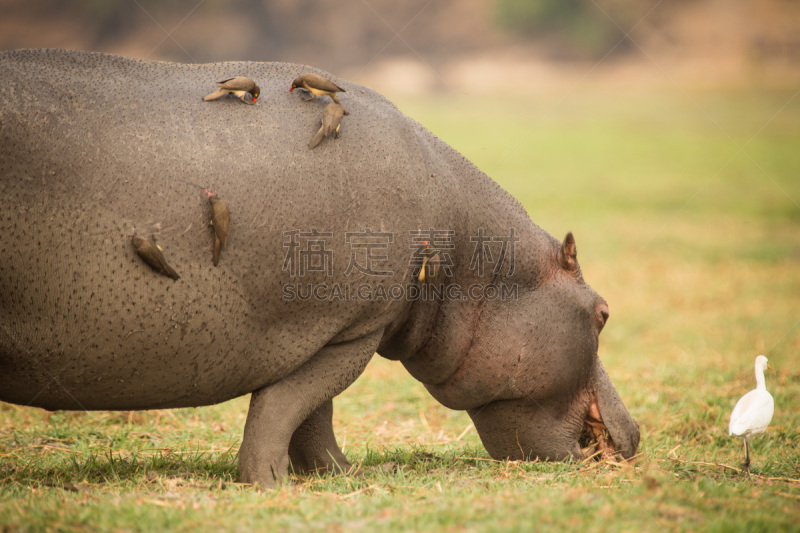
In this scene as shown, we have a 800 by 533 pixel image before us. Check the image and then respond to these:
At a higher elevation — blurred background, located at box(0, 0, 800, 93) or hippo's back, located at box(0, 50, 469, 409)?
blurred background, located at box(0, 0, 800, 93)

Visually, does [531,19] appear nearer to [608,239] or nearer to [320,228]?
[608,239]

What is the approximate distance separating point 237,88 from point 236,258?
2.92 ft

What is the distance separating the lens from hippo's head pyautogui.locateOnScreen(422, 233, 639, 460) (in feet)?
16.1

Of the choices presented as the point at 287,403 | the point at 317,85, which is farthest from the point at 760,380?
the point at 317,85

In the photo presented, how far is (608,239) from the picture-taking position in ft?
54.5

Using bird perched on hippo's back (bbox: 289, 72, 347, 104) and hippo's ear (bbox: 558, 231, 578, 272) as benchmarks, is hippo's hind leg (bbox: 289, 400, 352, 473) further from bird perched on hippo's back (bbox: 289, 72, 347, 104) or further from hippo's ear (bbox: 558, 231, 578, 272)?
bird perched on hippo's back (bbox: 289, 72, 347, 104)

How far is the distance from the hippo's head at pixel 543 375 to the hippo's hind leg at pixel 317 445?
2.42ft

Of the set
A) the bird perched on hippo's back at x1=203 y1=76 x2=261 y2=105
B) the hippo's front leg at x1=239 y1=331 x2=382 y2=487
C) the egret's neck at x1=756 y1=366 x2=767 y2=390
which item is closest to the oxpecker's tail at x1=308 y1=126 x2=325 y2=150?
the bird perched on hippo's back at x1=203 y1=76 x2=261 y2=105

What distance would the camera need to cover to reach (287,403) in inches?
173

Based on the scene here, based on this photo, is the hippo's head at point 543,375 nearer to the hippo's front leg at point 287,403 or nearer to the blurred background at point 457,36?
the hippo's front leg at point 287,403

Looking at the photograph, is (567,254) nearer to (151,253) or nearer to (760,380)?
(760,380)

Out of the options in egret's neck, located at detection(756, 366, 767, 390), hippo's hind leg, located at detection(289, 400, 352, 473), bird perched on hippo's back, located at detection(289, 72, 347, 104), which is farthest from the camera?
egret's neck, located at detection(756, 366, 767, 390)

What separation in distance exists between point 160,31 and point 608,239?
80.7 ft

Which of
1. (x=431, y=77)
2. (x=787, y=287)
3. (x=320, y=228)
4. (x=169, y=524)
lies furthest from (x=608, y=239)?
(x=431, y=77)
